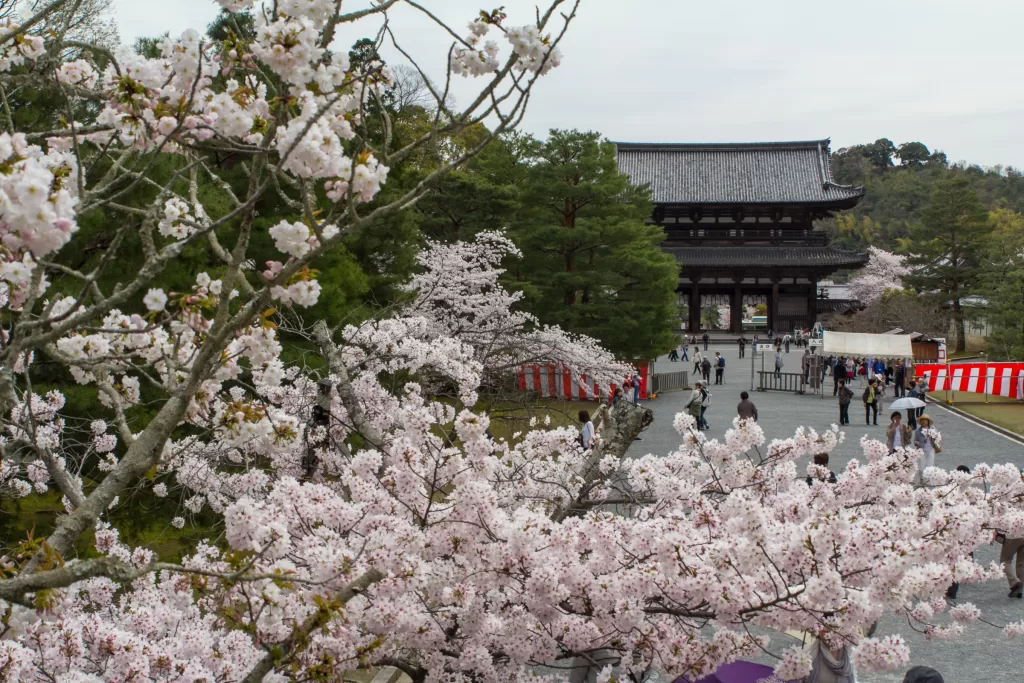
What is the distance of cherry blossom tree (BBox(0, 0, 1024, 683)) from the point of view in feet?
11.7

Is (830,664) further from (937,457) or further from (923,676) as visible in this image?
(937,457)

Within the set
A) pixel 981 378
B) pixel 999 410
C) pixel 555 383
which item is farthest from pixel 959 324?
pixel 555 383

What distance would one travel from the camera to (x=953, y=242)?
4397 cm

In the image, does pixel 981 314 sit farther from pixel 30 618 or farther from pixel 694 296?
pixel 30 618

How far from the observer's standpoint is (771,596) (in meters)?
4.52

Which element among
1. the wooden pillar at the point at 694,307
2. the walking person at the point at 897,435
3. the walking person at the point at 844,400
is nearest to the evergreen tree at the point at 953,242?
the wooden pillar at the point at 694,307

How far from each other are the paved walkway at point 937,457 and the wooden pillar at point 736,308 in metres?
8.68

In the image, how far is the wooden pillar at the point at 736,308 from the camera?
2068 inches

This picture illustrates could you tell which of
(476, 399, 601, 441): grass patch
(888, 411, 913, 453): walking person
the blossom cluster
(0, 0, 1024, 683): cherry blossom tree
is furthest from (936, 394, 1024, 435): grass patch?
the blossom cluster

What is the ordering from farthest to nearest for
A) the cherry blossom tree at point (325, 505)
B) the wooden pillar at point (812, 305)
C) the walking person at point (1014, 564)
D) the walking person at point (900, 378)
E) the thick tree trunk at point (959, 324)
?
the wooden pillar at point (812, 305) < the thick tree trunk at point (959, 324) < the walking person at point (900, 378) < the walking person at point (1014, 564) < the cherry blossom tree at point (325, 505)

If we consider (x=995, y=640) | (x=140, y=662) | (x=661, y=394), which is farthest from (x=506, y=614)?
(x=661, y=394)

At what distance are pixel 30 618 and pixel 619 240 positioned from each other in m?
23.0

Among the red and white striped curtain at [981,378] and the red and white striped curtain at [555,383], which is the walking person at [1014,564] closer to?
the red and white striped curtain at [555,383]

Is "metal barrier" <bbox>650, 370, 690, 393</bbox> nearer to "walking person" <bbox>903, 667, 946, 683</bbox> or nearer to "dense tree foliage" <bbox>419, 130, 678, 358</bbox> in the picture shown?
"dense tree foliage" <bbox>419, 130, 678, 358</bbox>
